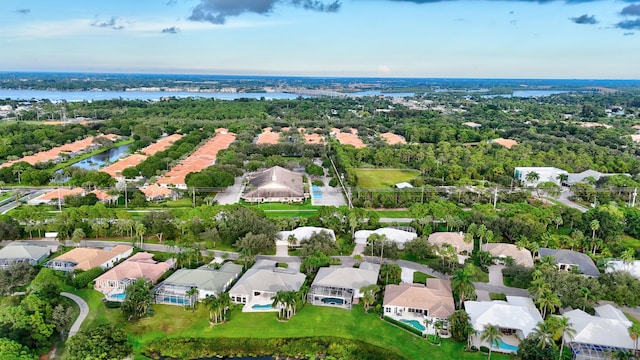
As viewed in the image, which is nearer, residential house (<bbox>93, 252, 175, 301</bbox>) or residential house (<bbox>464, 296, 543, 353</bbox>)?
residential house (<bbox>464, 296, 543, 353</bbox>)

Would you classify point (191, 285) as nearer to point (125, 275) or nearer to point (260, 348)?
point (125, 275)

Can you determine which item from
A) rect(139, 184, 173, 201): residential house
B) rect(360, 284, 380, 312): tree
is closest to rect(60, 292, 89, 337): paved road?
rect(360, 284, 380, 312): tree

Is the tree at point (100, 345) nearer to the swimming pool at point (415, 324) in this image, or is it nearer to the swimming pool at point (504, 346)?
the swimming pool at point (415, 324)

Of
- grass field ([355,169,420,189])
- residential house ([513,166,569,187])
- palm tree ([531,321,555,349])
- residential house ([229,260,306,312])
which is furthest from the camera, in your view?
grass field ([355,169,420,189])

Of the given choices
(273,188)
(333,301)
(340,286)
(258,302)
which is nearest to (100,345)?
(258,302)

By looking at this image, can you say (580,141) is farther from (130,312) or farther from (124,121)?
(124,121)

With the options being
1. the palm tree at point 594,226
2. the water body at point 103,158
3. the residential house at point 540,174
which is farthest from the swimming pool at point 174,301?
the residential house at point 540,174

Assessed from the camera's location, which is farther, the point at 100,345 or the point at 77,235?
the point at 77,235

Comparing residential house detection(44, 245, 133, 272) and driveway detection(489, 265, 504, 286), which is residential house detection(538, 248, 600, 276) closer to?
driveway detection(489, 265, 504, 286)
